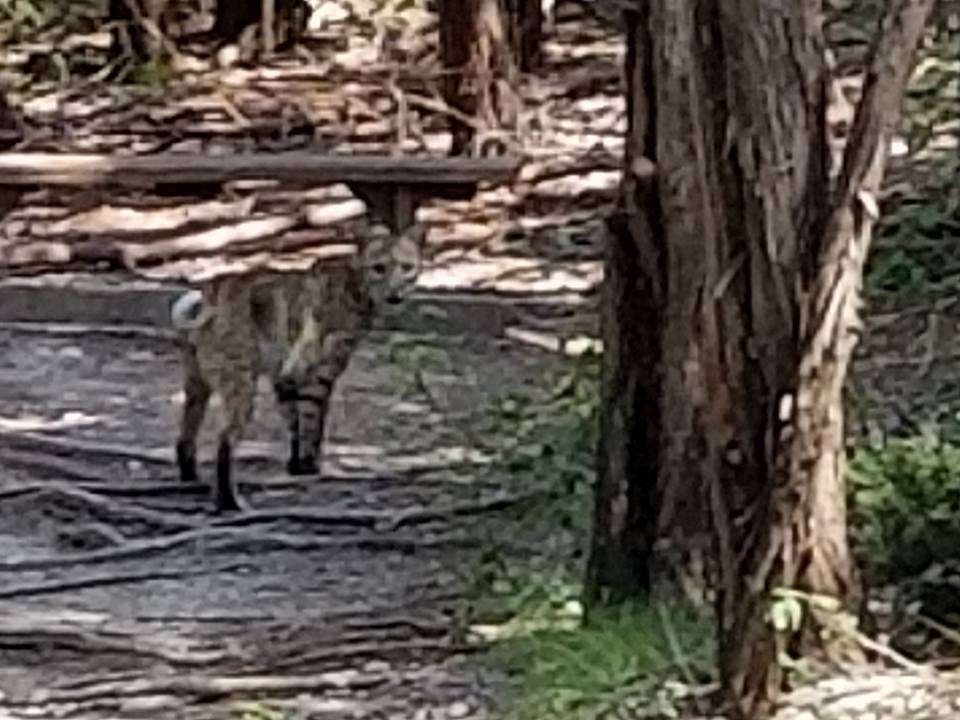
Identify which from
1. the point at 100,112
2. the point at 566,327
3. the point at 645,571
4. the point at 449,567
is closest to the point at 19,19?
the point at 100,112

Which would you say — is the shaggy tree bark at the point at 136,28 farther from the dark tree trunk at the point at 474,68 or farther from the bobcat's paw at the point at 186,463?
the bobcat's paw at the point at 186,463

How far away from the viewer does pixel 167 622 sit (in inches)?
262

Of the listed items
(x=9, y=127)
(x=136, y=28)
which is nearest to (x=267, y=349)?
(x=9, y=127)

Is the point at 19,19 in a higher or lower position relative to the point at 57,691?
higher

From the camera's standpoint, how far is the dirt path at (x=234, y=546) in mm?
5992

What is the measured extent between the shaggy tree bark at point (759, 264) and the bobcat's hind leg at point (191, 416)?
2935 mm

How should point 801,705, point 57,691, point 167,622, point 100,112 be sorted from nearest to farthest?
point 801,705
point 57,691
point 167,622
point 100,112

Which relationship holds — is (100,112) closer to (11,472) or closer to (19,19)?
(19,19)

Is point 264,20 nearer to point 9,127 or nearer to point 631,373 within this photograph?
point 9,127

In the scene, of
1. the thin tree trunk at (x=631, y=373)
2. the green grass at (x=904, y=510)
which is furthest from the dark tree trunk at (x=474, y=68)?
the thin tree trunk at (x=631, y=373)

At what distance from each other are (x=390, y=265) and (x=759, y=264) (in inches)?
173

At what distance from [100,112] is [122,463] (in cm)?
643

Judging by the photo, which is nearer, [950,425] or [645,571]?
[645,571]

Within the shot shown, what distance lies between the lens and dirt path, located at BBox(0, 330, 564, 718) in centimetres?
599
